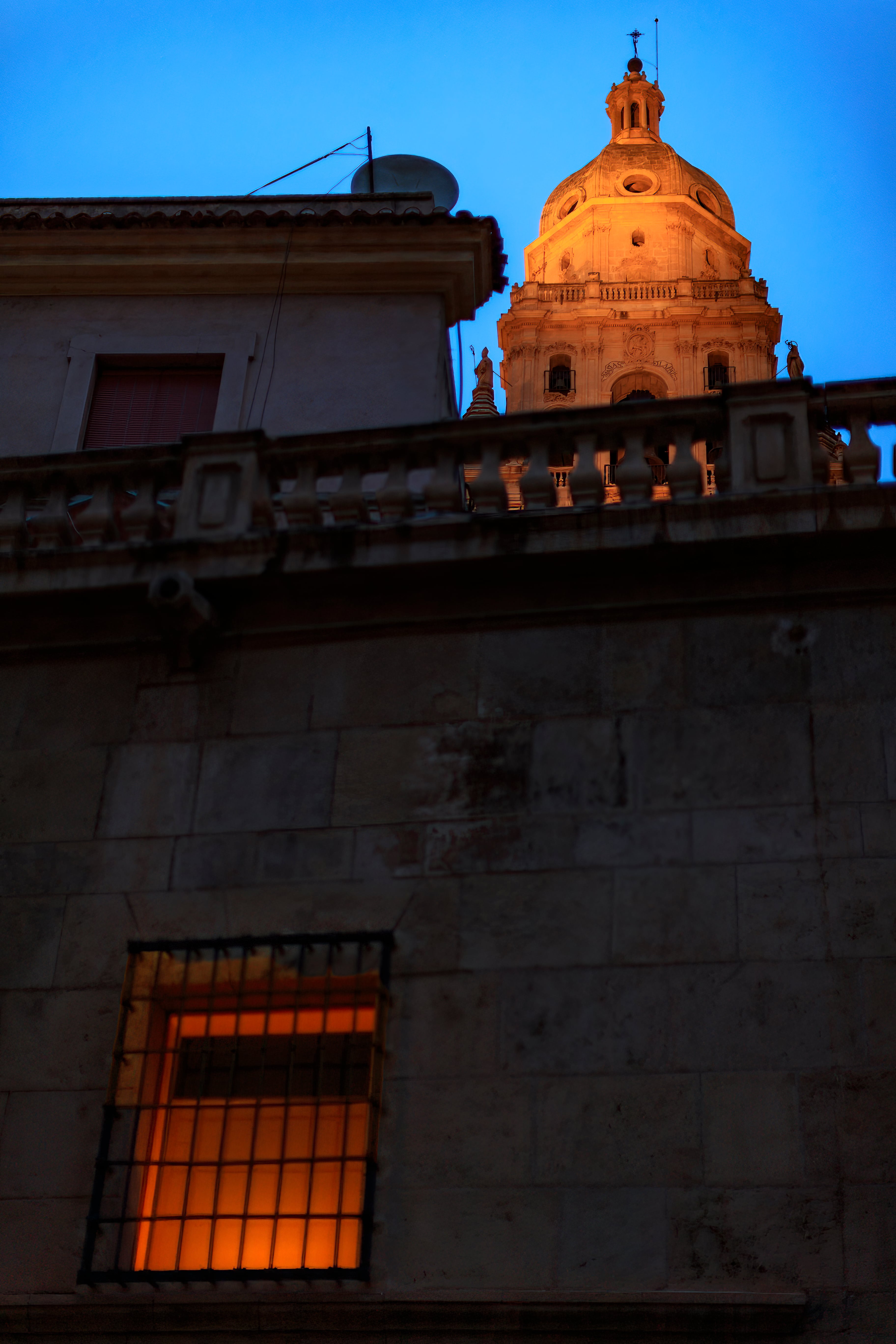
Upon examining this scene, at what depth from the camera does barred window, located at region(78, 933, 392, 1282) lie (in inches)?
359

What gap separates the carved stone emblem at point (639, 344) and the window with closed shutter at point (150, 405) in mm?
58251

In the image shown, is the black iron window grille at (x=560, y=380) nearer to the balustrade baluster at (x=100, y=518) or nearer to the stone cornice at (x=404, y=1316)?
the balustrade baluster at (x=100, y=518)

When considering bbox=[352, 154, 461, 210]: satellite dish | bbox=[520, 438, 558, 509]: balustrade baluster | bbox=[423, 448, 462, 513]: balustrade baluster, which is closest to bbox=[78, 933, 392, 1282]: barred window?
bbox=[423, 448, 462, 513]: balustrade baluster

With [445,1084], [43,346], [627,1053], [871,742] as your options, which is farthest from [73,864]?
[43,346]

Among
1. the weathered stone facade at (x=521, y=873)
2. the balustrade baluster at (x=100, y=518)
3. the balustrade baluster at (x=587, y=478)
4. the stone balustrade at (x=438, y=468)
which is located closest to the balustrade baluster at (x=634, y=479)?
the stone balustrade at (x=438, y=468)

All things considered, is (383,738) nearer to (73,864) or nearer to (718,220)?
(73,864)

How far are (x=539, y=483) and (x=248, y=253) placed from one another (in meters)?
6.43

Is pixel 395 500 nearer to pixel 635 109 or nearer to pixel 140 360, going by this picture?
pixel 140 360

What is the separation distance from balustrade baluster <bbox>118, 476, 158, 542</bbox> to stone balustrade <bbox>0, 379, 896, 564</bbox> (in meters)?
0.01

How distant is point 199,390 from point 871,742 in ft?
27.5

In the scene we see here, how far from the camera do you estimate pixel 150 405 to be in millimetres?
15781

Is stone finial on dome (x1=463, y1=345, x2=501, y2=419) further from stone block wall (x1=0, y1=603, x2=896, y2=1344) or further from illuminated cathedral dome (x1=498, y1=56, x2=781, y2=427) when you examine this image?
stone block wall (x1=0, y1=603, x2=896, y2=1344)

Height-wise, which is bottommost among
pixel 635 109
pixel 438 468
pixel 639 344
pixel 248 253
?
pixel 438 468

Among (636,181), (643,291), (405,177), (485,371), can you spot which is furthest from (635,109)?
(405,177)
